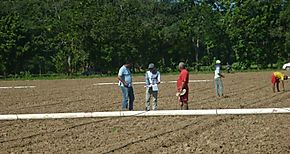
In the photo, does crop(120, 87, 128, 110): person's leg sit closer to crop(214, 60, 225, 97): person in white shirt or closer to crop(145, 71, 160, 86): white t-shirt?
crop(145, 71, 160, 86): white t-shirt

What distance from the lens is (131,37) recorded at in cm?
6488

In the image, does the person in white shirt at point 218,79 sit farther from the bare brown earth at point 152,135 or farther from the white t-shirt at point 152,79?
the bare brown earth at point 152,135

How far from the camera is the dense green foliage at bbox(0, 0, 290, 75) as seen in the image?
63438 millimetres

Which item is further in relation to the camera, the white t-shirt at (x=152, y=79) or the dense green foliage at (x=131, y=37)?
the dense green foliage at (x=131, y=37)

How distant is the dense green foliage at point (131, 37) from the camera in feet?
208

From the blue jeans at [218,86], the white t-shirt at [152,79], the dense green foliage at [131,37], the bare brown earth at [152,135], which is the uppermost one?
the dense green foliage at [131,37]

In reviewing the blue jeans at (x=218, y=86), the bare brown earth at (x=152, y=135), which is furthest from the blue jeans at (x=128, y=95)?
the blue jeans at (x=218, y=86)

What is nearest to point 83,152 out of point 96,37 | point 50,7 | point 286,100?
point 286,100

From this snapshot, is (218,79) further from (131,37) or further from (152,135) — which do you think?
(131,37)

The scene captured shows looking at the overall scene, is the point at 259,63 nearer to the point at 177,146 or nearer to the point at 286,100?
the point at 286,100

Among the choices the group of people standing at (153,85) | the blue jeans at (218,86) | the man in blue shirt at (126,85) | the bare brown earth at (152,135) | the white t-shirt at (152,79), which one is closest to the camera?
the bare brown earth at (152,135)

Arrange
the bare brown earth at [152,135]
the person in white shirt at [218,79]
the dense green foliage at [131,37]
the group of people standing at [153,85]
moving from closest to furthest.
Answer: the bare brown earth at [152,135]
the group of people standing at [153,85]
the person in white shirt at [218,79]
the dense green foliage at [131,37]

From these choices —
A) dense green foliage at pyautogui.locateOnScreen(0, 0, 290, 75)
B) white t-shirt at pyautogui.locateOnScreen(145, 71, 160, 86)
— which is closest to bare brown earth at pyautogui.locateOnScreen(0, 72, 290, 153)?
white t-shirt at pyautogui.locateOnScreen(145, 71, 160, 86)

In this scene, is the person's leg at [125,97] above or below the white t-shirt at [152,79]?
below
